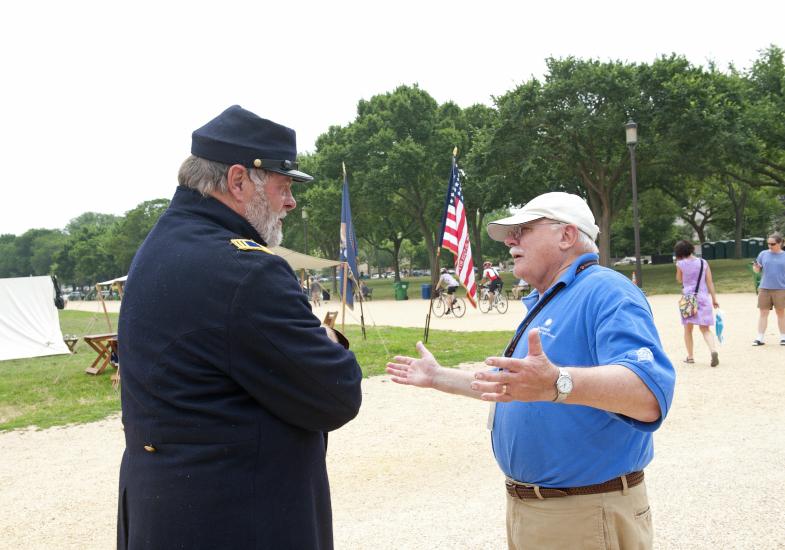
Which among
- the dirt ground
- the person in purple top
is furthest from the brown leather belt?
the person in purple top

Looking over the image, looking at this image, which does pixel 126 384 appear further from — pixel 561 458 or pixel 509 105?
pixel 509 105

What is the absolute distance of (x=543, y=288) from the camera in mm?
2648

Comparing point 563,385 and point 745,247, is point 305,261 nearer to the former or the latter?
point 563,385

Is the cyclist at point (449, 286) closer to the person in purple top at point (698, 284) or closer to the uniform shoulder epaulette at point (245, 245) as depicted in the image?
the person in purple top at point (698, 284)

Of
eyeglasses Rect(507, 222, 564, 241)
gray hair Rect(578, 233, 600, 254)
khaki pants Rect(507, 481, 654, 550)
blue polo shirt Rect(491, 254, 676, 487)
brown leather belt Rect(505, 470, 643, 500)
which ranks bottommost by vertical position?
khaki pants Rect(507, 481, 654, 550)

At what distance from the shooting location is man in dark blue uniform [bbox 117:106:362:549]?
1.77 meters

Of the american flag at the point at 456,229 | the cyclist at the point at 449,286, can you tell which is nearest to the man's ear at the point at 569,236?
the american flag at the point at 456,229

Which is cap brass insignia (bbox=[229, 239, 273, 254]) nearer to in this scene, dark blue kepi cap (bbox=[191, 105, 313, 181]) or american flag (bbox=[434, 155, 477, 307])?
dark blue kepi cap (bbox=[191, 105, 313, 181])

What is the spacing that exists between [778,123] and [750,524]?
3385cm

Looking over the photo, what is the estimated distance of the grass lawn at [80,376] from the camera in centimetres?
952

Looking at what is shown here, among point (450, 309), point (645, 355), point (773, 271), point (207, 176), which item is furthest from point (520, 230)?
point (450, 309)

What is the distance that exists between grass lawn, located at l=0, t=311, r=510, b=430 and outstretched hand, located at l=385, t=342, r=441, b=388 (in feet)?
25.2

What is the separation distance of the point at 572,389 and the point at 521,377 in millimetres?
186

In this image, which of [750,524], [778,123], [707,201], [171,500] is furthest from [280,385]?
[707,201]
